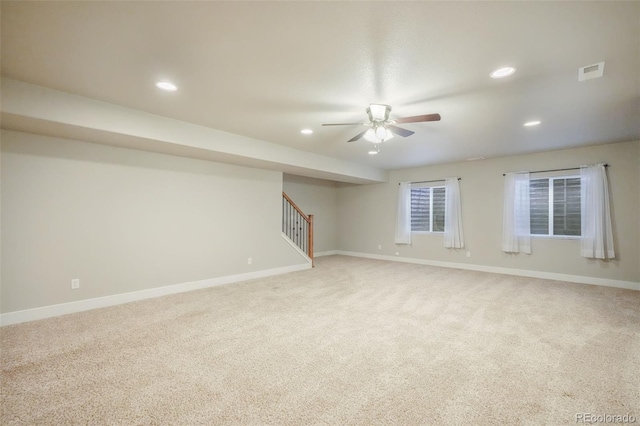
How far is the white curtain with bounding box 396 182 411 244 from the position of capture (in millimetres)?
7590

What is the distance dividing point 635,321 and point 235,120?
219 inches

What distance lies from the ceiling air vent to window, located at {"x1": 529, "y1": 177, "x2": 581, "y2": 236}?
3813mm

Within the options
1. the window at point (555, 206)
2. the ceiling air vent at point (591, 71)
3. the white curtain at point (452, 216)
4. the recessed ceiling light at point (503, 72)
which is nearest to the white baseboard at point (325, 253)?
the white curtain at point (452, 216)

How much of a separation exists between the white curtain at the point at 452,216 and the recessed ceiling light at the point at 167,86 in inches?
240

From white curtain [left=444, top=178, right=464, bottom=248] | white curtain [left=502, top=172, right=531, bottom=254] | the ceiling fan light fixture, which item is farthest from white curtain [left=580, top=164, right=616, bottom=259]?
the ceiling fan light fixture

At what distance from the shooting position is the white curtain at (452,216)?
22.0ft

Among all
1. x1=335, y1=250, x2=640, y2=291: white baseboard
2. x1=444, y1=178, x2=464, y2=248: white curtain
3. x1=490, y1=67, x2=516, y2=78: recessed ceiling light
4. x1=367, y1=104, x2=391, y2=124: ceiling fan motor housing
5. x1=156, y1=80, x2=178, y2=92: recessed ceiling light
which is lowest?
x1=335, y1=250, x2=640, y2=291: white baseboard

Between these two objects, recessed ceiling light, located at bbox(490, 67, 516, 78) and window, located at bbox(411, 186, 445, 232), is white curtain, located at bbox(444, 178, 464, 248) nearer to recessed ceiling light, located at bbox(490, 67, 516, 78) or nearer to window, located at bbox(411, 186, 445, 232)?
window, located at bbox(411, 186, 445, 232)

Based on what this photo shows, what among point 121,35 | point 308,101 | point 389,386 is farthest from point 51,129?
point 389,386

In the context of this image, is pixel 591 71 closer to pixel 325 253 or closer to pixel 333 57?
pixel 333 57

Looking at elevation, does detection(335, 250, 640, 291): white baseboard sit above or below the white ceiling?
below

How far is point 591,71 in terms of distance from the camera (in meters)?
2.51

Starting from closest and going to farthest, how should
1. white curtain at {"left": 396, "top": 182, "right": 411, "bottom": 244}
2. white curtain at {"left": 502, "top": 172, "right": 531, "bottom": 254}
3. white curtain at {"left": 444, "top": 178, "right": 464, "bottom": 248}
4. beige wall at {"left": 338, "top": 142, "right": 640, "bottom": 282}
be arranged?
beige wall at {"left": 338, "top": 142, "right": 640, "bottom": 282} → white curtain at {"left": 502, "top": 172, "right": 531, "bottom": 254} → white curtain at {"left": 444, "top": 178, "right": 464, "bottom": 248} → white curtain at {"left": 396, "top": 182, "right": 411, "bottom": 244}

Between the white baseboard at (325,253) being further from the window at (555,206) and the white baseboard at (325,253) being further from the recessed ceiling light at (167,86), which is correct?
the recessed ceiling light at (167,86)
